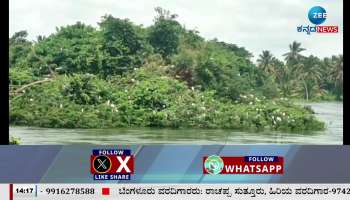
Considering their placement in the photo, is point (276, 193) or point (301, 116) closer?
point (276, 193)

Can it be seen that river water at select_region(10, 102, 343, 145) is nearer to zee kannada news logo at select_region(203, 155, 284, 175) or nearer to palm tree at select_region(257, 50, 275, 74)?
zee kannada news logo at select_region(203, 155, 284, 175)

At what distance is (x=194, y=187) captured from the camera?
194 inches

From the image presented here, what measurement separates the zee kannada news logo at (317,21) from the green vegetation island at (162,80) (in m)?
0.18

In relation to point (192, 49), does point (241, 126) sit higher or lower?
lower

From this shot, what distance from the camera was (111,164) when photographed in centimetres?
491

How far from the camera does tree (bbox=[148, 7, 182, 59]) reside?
5.17 meters

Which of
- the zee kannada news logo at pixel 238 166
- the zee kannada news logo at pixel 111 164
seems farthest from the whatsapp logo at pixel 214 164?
the zee kannada news logo at pixel 111 164

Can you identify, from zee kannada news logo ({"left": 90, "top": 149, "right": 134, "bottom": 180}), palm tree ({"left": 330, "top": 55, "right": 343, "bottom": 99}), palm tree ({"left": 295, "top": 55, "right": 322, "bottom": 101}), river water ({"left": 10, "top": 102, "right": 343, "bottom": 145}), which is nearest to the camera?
zee kannada news logo ({"left": 90, "top": 149, "right": 134, "bottom": 180})

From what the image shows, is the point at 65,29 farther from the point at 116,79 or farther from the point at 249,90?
the point at 249,90

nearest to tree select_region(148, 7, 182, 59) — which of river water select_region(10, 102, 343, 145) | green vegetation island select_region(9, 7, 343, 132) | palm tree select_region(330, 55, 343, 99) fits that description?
green vegetation island select_region(9, 7, 343, 132)

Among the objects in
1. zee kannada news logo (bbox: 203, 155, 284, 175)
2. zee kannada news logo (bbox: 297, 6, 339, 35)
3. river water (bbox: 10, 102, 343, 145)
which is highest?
zee kannada news logo (bbox: 297, 6, 339, 35)

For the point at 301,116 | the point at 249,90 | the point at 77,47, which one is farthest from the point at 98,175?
the point at 301,116

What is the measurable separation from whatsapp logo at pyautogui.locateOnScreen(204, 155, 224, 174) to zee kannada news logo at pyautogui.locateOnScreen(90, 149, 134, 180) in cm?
67

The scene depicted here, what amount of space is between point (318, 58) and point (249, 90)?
2.35 feet
